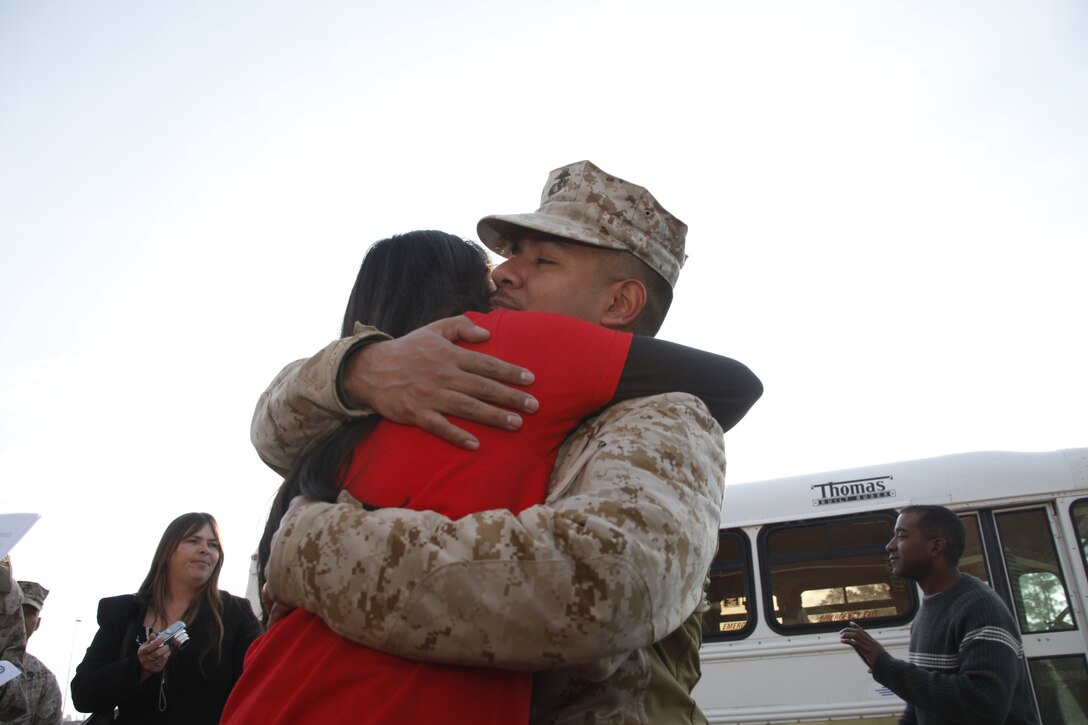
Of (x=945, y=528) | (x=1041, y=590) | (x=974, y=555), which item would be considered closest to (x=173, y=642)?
(x=945, y=528)

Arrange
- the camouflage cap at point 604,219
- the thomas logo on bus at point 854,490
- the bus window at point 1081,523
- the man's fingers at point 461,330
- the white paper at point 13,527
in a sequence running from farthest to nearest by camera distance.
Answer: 1. the thomas logo on bus at point 854,490
2. the bus window at point 1081,523
3. the white paper at point 13,527
4. the camouflage cap at point 604,219
5. the man's fingers at point 461,330

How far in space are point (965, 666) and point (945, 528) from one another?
967 millimetres

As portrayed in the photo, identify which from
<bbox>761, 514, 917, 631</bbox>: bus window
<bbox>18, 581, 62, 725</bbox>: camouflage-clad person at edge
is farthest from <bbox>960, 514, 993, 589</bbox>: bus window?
<bbox>18, 581, 62, 725</bbox>: camouflage-clad person at edge

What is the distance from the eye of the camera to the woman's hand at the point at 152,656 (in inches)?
138

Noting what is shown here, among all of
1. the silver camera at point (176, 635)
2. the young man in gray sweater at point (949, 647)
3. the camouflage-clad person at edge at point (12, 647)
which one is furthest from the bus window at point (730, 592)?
the camouflage-clad person at edge at point (12, 647)

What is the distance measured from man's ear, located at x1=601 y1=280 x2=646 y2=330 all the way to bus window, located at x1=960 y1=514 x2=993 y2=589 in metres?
5.66

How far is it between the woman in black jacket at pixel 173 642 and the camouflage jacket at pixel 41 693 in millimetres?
1107

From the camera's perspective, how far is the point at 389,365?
1632mm

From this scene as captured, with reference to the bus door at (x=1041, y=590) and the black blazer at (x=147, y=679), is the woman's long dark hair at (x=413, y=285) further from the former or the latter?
the bus door at (x=1041, y=590)

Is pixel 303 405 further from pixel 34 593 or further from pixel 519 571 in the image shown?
pixel 34 593

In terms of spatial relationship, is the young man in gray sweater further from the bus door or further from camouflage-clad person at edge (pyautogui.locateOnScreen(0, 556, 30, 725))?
camouflage-clad person at edge (pyautogui.locateOnScreen(0, 556, 30, 725))

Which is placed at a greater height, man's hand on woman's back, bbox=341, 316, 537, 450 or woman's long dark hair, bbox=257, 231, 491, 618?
woman's long dark hair, bbox=257, 231, 491, 618

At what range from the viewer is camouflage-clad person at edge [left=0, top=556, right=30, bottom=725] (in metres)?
4.25

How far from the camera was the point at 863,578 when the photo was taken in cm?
700
